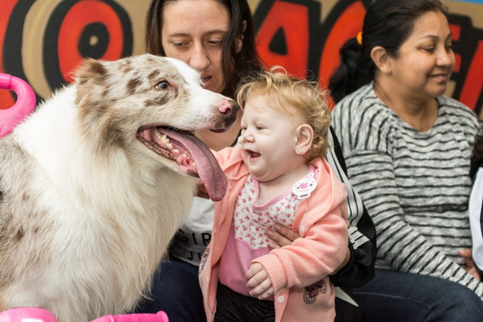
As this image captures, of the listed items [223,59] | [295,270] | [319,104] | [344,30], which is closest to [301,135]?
[319,104]

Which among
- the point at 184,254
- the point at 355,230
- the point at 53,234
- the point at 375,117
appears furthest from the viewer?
the point at 375,117

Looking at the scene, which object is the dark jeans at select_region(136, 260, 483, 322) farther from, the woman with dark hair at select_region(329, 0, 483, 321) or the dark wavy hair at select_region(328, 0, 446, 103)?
the dark wavy hair at select_region(328, 0, 446, 103)

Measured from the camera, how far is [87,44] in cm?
278

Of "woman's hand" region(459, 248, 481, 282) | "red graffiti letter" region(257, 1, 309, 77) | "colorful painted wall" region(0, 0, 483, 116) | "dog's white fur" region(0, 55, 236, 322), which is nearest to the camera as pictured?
"dog's white fur" region(0, 55, 236, 322)

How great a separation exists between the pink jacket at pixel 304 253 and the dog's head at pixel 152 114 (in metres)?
0.23

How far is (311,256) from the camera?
1483 millimetres

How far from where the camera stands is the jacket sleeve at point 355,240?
169 cm

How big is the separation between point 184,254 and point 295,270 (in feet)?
2.06

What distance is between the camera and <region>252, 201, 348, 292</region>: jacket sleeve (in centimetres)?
146

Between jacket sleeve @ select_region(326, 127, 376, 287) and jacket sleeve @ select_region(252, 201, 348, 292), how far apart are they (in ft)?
0.52

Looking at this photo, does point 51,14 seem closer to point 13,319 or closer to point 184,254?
point 184,254

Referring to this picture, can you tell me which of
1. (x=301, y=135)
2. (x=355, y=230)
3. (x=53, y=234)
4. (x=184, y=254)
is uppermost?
(x=301, y=135)

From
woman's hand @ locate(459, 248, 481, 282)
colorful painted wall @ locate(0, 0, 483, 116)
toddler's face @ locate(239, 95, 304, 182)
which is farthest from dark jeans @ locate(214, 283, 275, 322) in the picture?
colorful painted wall @ locate(0, 0, 483, 116)

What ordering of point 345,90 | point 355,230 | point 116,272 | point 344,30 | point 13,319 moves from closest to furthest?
1. point 13,319
2. point 116,272
3. point 355,230
4. point 345,90
5. point 344,30
